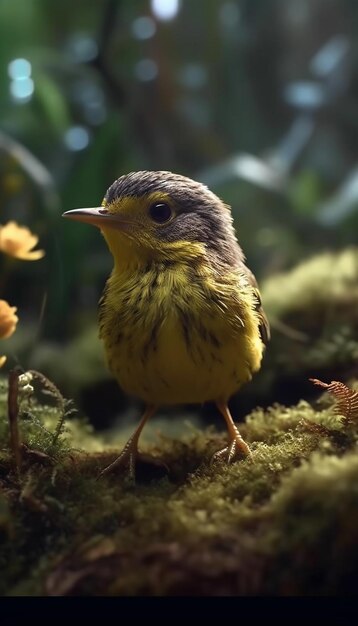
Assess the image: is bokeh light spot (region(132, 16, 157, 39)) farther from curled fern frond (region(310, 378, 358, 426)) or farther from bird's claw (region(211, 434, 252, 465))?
curled fern frond (region(310, 378, 358, 426))

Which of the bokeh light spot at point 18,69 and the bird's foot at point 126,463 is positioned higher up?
the bokeh light spot at point 18,69

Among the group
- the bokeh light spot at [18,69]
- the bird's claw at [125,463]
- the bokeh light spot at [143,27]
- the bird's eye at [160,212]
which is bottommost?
the bird's claw at [125,463]

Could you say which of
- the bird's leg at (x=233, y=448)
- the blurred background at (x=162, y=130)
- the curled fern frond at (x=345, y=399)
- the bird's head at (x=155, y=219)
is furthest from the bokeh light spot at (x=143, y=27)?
the curled fern frond at (x=345, y=399)

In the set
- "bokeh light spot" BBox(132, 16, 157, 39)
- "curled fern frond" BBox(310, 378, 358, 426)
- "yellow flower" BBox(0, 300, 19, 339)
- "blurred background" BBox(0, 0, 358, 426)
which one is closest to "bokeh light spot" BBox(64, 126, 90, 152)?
"blurred background" BBox(0, 0, 358, 426)

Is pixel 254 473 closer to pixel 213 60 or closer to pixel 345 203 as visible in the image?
pixel 345 203

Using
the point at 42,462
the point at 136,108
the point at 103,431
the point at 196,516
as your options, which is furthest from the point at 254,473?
the point at 136,108

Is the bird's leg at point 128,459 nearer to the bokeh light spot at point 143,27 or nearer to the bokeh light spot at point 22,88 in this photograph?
the bokeh light spot at point 22,88

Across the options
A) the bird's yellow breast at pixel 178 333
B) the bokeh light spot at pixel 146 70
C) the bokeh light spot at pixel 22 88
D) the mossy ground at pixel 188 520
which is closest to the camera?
the mossy ground at pixel 188 520
